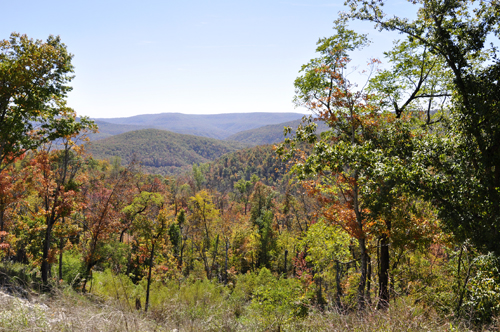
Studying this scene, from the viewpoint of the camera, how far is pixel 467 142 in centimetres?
684

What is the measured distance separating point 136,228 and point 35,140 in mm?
6793

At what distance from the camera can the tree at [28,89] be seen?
995 centimetres

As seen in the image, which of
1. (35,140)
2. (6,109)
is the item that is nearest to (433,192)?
(6,109)

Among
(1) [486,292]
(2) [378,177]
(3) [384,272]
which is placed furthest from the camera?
(3) [384,272]

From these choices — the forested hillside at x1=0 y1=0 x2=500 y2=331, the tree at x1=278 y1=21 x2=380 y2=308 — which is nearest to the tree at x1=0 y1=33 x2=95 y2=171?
the forested hillside at x1=0 y1=0 x2=500 y2=331

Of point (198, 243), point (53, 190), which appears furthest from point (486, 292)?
point (198, 243)

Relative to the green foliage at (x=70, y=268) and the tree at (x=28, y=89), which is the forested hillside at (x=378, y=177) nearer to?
the tree at (x=28, y=89)

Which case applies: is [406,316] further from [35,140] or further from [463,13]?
[35,140]

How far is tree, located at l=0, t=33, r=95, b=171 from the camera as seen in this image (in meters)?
9.95

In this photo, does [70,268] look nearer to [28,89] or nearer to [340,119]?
[28,89]

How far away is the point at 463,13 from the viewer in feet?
23.5

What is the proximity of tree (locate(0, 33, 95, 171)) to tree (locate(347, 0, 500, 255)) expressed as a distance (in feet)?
43.6

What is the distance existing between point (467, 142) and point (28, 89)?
14717 mm

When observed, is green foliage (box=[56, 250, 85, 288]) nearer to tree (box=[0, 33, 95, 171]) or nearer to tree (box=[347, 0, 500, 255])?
tree (box=[0, 33, 95, 171])
